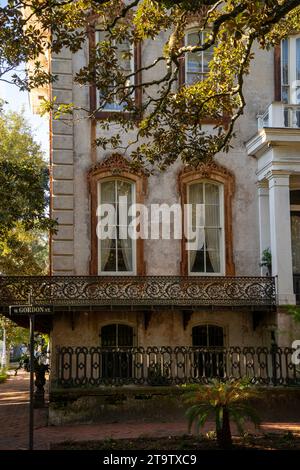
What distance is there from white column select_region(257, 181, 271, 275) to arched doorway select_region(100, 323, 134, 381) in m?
4.44

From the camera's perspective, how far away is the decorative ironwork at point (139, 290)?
1631 centimetres

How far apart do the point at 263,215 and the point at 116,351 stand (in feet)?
20.5

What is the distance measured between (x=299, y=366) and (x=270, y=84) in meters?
8.24

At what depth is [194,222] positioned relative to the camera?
60.0ft

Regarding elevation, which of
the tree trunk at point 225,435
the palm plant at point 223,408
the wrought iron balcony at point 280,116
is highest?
the wrought iron balcony at point 280,116

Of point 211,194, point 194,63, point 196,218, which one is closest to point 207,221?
point 196,218

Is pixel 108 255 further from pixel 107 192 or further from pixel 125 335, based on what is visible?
pixel 125 335

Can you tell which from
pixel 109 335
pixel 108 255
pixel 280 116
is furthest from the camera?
pixel 108 255

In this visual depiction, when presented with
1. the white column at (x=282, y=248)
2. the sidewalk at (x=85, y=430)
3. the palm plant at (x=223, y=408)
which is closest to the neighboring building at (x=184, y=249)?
the white column at (x=282, y=248)

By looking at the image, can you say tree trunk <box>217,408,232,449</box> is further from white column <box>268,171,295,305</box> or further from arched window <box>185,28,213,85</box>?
arched window <box>185,28,213,85</box>

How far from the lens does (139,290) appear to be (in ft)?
55.8

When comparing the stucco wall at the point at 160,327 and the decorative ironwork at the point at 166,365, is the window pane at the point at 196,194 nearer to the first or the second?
the stucco wall at the point at 160,327
